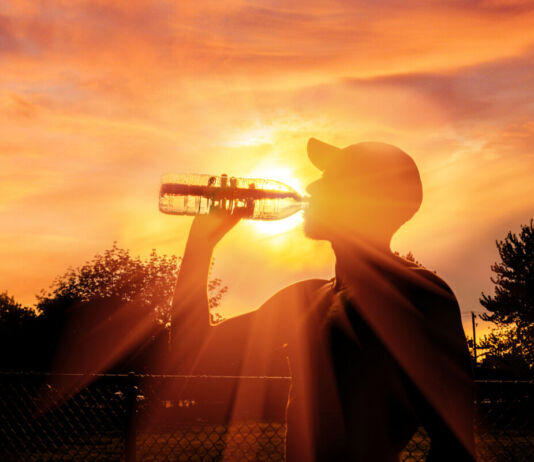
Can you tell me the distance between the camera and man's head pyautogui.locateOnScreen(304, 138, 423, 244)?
2080 mm

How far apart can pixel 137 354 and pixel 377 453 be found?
3161 centimetres

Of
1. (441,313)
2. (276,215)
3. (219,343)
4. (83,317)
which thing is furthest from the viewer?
(83,317)

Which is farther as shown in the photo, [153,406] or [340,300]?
[153,406]

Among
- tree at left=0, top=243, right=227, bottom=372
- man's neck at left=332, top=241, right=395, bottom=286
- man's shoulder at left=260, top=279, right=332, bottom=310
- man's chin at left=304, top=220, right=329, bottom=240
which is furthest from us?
tree at left=0, top=243, right=227, bottom=372

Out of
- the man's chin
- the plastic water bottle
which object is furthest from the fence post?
the man's chin

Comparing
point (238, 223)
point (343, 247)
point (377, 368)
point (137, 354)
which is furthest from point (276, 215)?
point (137, 354)

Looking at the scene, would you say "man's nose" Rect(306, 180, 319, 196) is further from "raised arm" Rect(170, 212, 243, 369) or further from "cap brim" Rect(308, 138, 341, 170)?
"raised arm" Rect(170, 212, 243, 369)

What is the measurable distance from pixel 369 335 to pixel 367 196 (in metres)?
0.46

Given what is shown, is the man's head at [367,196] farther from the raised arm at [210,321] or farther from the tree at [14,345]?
the tree at [14,345]

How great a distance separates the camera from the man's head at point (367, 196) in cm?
208

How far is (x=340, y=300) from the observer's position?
2074mm

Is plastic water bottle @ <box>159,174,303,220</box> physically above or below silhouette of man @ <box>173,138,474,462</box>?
above

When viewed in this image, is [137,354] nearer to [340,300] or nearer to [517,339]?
[517,339]

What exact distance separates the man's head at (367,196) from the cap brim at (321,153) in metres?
0.06
